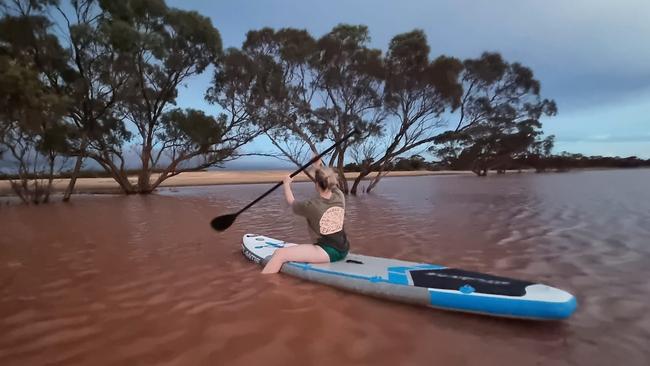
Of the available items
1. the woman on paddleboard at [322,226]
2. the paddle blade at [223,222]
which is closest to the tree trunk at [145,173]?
the paddle blade at [223,222]

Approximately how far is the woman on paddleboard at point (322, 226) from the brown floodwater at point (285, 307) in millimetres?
246

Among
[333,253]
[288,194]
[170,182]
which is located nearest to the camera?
[333,253]

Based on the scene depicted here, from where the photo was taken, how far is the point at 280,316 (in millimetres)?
3229

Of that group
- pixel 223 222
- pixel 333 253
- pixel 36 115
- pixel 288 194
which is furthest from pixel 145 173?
pixel 333 253

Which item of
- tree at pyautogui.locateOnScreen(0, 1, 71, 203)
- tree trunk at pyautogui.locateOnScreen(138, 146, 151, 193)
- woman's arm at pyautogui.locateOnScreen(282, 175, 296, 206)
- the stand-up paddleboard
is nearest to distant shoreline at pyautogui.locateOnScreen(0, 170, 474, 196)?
tree trunk at pyautogui.locateOnScreen(138, 146, 151, 193)

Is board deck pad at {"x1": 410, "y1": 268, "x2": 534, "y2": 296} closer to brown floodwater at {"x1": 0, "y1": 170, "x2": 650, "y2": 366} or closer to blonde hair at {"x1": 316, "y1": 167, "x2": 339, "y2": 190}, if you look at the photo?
brown floodwater at {"x1": 0, "y1": 170, "x2": 650, "y2": 366}

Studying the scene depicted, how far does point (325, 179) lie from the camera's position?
4.25 meters

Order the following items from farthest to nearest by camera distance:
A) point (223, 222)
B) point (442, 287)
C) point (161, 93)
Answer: point (161, 93) < point (223, 222) < point (442, 287)

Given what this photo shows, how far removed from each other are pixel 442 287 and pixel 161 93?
62.8 ft

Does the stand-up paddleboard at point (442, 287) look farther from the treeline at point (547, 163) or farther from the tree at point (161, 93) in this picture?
the treeline at point (547, 163)

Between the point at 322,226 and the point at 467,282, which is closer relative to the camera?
the point at 467,282

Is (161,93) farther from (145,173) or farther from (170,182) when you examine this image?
(170,182)

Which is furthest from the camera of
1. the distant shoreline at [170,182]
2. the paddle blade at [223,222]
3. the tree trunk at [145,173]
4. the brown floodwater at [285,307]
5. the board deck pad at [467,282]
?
the distant shoreline at [170,182]

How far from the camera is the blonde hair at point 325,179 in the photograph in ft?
13.9
